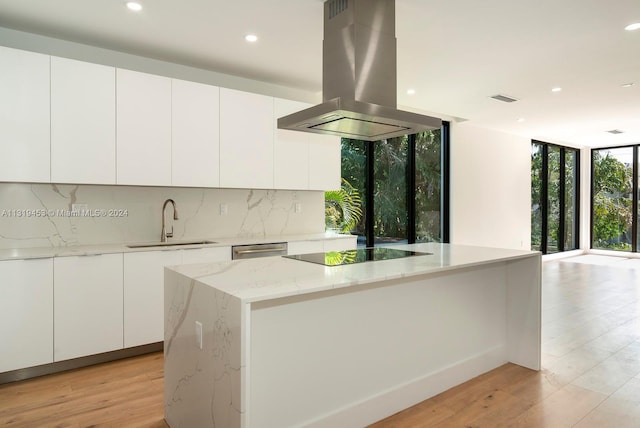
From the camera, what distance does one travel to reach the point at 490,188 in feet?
24.3

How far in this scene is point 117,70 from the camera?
3.32 metres

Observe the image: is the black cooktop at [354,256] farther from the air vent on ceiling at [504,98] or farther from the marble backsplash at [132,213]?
the air vent on ceiling at [504,98]

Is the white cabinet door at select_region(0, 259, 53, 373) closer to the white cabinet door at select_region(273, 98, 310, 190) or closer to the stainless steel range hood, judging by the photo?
the stainless steel range hood

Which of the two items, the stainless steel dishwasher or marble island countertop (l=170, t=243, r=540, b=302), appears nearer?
marble island countertop (l=170, t=243, r=540, b=302)

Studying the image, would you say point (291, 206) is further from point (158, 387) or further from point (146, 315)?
point (158, 387)

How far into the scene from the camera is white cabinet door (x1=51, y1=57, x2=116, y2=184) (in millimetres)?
3070

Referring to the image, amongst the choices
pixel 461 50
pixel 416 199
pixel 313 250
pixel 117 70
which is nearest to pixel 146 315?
pixel 313 250

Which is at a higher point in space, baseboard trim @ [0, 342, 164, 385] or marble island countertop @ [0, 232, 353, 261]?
marble island countertop @ [0, 232, 353, 261]

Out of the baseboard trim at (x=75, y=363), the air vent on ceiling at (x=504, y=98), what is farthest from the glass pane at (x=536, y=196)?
the baseboard trim at (x=75, y=363)

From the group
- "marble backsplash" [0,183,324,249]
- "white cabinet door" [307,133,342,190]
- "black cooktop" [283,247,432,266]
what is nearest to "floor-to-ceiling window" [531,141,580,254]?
"white cabinet door" [307,133,342,190]

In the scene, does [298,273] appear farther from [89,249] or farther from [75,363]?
[75,363]

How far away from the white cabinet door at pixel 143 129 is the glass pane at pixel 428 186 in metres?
4.00

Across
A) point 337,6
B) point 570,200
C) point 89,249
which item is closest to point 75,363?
point 89,249

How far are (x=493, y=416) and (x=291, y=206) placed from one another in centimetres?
307
